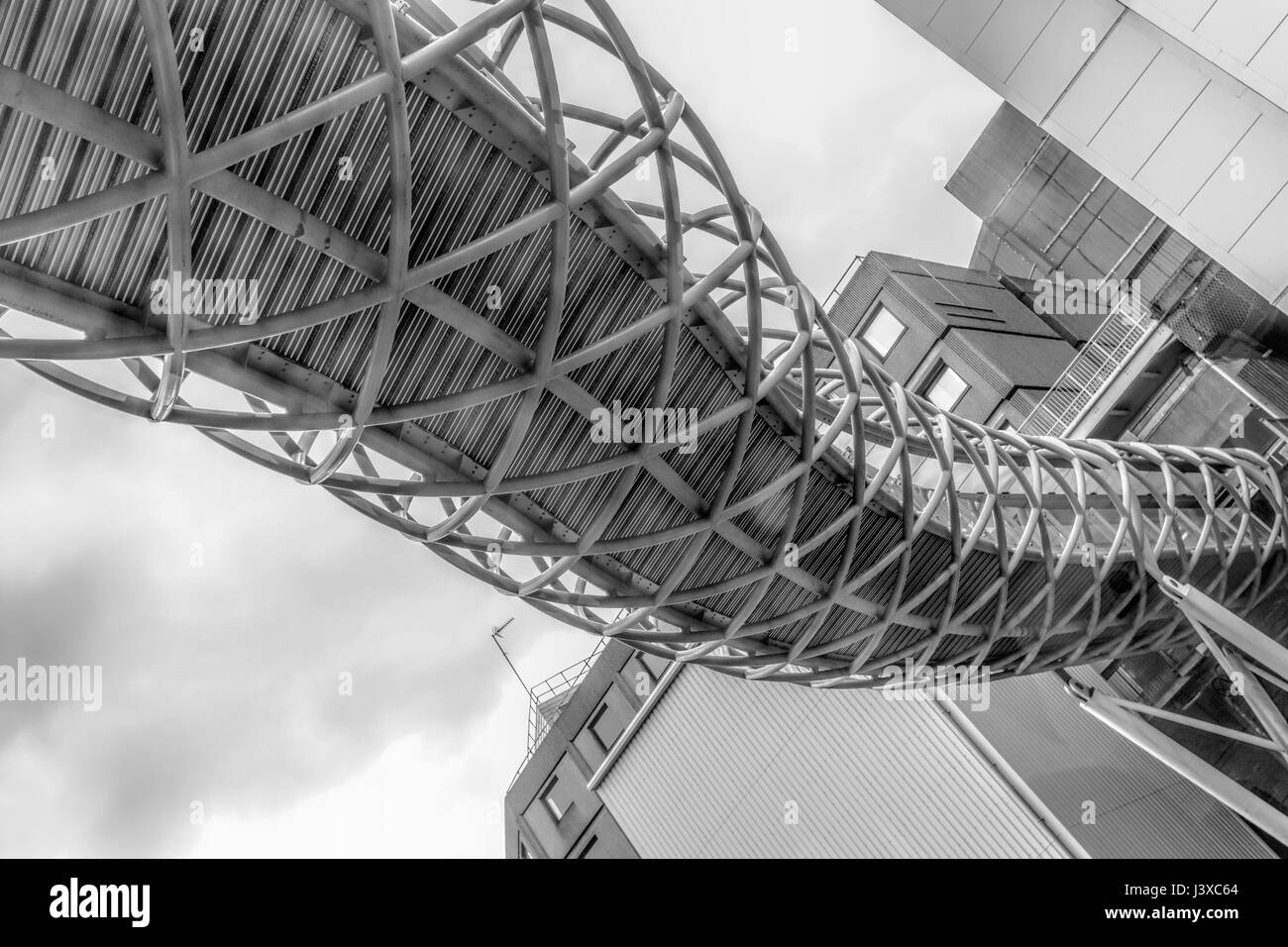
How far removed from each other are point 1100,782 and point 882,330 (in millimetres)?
22336

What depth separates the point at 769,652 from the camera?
66.5ft

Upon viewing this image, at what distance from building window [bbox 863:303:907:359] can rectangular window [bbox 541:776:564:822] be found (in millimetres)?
22567

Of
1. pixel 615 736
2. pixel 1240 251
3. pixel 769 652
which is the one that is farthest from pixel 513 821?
pixel 1240 251

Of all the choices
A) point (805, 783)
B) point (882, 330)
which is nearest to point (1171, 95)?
point (882, 330)

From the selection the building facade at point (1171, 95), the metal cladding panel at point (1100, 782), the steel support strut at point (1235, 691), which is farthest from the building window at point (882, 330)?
the steel support strut at point (1235, 691)

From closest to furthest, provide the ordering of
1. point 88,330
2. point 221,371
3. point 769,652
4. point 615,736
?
point 88,330, point 221,371, point 769,652, point 615,736

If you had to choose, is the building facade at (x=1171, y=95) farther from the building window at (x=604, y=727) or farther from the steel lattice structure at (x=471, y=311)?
the building window at (x=604, y=727)

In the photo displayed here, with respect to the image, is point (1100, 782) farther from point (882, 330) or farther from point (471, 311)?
point (471, 311)

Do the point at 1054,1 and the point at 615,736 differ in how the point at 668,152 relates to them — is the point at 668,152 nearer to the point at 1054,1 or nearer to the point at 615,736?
the point at 1054,1

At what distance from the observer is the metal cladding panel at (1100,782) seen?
27688 mm

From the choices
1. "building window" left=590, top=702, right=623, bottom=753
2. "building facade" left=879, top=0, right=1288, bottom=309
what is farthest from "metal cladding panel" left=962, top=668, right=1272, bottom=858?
"building window" left=590, top=702, right=623, bottom=753

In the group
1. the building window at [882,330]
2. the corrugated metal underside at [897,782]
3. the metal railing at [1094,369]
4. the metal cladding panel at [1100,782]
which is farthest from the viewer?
the building window at [882,330]

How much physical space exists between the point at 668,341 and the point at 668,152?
2.42m

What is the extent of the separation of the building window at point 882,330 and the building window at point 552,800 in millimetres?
22583
